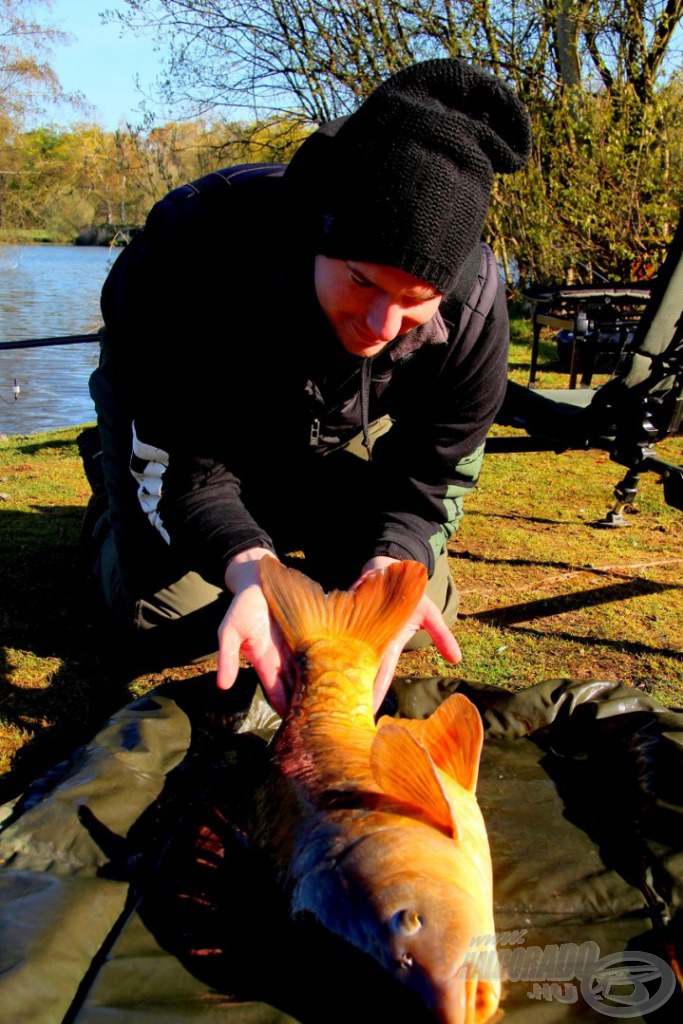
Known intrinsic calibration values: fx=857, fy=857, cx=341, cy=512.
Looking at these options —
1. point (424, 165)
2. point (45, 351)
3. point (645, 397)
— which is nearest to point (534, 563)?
point (645, 397)

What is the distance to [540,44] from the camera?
31.0 feet

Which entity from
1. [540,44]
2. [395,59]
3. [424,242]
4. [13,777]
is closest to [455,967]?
[424,242]

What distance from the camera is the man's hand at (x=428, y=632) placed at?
6.51 feet

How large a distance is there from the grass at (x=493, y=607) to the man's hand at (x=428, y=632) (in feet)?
2.25

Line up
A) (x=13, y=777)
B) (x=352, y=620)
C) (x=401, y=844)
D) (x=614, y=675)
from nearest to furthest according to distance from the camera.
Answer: (x=401, y=844)
(x=352, y=620)
(x=13, y=777)
(x=614, y=675)

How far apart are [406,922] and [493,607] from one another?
7.39 ft

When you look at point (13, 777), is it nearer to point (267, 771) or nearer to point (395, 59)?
point (267, 771)

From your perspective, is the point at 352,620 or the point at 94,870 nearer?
the point at 94,870

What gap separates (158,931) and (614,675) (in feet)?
5.74

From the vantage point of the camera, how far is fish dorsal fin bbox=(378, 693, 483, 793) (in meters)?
1.58

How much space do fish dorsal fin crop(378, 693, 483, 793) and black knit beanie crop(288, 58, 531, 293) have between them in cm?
85

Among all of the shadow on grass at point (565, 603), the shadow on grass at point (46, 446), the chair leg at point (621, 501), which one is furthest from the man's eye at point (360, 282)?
the shadow on grass at point (46, 446)

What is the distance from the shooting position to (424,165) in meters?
1.67

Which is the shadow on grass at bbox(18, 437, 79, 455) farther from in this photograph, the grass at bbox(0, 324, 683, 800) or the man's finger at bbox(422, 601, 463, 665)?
the man's finger at bbox(422, 601, 463, 665)
